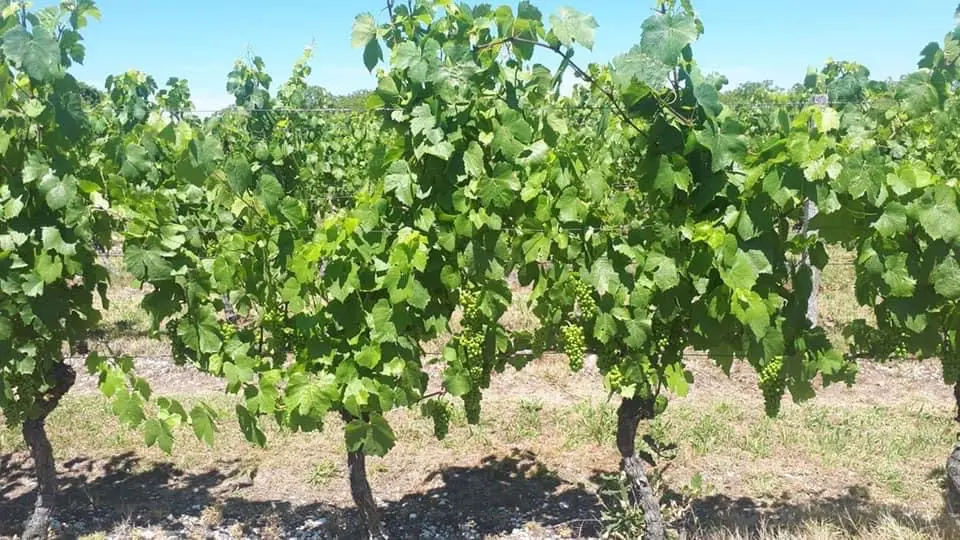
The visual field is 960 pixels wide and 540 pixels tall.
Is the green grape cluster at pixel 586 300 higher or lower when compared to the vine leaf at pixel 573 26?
lower

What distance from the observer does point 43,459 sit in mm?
4027

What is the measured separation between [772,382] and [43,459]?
3.58 metres

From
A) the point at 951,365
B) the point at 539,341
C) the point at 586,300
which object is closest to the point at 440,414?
the point at 539,341

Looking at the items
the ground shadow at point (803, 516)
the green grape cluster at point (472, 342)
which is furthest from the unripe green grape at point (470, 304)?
the ground shadow at point (803, 516)

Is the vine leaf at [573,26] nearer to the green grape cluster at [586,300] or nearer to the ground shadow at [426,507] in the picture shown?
the green grape cluster at [586,300]

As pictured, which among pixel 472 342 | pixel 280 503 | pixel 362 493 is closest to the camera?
pixel 472 342

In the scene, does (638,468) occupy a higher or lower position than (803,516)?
higher

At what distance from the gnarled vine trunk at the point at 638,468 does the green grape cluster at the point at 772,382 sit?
21.2 inches

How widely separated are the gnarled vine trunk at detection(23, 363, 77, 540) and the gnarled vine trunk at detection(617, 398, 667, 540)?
280 centimetres

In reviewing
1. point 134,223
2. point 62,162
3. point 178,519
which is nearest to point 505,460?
point 178,519

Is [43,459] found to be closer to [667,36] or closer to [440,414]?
[440,414]

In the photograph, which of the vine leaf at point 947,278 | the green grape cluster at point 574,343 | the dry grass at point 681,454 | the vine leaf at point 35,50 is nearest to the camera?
the vine leaf at point 35,50

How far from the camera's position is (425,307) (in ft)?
10.8

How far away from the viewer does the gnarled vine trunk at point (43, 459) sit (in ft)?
13.1
